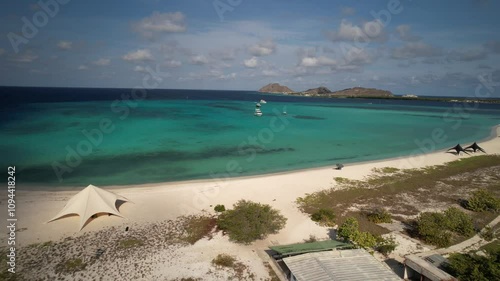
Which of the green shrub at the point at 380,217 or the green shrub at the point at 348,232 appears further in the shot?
the green shrub at the point at 380,217

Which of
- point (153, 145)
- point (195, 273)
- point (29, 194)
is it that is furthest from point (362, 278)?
point (153, 145)

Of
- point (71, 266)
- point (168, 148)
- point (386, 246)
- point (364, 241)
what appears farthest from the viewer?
point (168, 148)

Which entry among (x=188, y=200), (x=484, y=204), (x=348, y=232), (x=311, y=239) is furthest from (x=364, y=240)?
(x=188, y=200)

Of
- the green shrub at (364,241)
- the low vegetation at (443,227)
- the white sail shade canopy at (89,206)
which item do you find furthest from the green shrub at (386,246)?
the white sail shade canopy at (89,206)

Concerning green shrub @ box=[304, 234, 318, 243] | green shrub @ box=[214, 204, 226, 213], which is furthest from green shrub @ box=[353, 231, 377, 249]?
green shrub @ box=[214, 204, 226, 213]

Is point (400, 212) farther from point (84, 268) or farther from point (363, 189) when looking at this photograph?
point (84, 268)

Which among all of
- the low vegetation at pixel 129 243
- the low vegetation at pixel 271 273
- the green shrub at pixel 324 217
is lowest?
the low vegetation at pixel 129 243

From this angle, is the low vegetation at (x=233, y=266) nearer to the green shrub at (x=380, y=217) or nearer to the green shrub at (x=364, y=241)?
the green shrub at (x=364, y=241)

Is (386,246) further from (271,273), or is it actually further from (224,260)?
(224,260)
